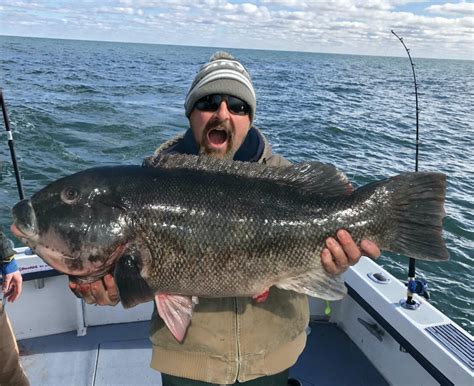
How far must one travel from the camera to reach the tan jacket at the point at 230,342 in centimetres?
263

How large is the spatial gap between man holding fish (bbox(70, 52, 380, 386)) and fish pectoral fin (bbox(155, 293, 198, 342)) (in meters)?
0.09

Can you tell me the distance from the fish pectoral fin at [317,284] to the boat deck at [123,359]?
96.2 inches

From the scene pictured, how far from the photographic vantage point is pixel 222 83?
2945 millimetres

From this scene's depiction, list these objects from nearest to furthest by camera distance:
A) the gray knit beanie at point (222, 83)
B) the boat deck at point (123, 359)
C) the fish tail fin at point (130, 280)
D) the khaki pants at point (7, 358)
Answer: the fish tail fin at point (130, 280)
the gray knit beanie at point (222, 83)
the khaki pants at point (7, 358)
the boat deck at point (123, 359)

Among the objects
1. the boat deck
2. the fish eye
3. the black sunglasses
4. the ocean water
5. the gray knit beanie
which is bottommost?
the ocean water

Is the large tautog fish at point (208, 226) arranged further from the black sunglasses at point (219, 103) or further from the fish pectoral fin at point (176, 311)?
the black sunglasses at point (219, 103)

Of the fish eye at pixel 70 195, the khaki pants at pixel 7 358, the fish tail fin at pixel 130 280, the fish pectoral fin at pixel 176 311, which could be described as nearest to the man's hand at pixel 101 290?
the fish tail fin at pixel 130 280

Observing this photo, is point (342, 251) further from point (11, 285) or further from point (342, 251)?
point (11, 285)

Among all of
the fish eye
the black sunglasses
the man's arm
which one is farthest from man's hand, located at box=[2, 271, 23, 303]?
the man's arm

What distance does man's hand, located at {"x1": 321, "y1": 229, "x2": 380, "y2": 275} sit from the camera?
2.68 metres

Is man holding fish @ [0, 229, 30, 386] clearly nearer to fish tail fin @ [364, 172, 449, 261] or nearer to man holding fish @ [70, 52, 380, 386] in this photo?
man holding fish @ [70, 52, 380, 386]

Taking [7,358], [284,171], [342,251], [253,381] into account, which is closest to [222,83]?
[284,171]

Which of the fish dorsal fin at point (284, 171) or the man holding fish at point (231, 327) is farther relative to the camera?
the fish dorsal fin at point (284, 171)

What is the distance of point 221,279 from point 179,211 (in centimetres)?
47
